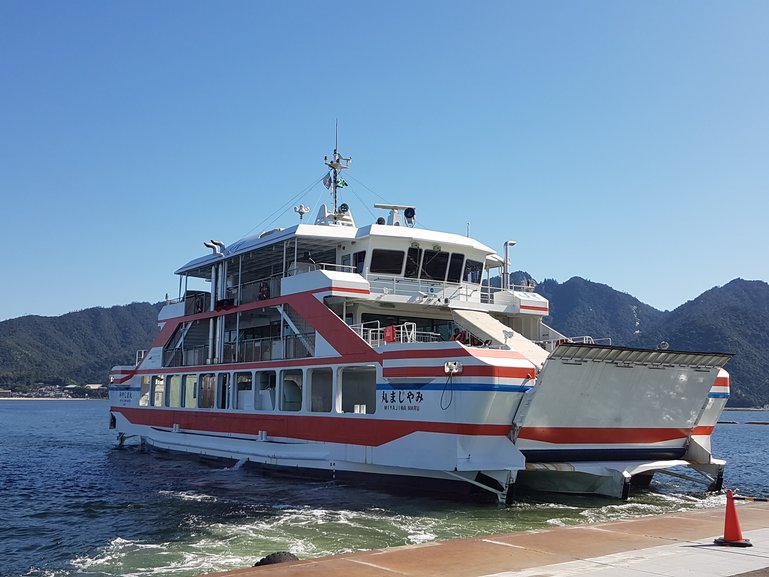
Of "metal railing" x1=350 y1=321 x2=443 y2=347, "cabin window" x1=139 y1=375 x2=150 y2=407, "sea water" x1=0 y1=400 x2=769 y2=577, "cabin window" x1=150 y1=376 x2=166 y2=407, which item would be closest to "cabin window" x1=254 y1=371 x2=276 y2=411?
"sea water" x1=0 y1=400 x2=769 y2=577

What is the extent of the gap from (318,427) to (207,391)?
856cm

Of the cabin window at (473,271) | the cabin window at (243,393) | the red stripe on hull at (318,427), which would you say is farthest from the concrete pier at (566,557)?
the cabin window at (243,393)

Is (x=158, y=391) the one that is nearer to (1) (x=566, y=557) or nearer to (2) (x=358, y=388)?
(2) (x=358, y=388)

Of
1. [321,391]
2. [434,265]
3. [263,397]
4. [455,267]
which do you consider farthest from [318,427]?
[455,267]

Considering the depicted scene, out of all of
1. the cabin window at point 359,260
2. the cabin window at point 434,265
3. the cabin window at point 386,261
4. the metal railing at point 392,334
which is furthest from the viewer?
the cabin window at point 434,265

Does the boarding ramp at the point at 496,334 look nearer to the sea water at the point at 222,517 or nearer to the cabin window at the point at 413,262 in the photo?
the cabin window at the point at 413,262

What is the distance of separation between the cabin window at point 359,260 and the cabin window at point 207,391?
7.87m

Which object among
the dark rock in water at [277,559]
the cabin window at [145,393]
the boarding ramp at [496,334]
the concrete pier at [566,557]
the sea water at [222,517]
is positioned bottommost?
the sea water at [222,517]

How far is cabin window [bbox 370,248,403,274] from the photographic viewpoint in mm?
20266

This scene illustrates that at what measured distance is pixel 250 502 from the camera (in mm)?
16391

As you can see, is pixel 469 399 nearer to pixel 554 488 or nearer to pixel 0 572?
pixel 554 488

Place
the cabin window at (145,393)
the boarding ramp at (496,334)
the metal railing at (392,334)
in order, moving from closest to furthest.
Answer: the boarding ramp at (496,334) → the metal railing at (392,334) → the cabin window at (145,393)

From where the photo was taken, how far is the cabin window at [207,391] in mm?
25547

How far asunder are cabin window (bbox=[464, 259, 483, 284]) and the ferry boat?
0.06 metres
